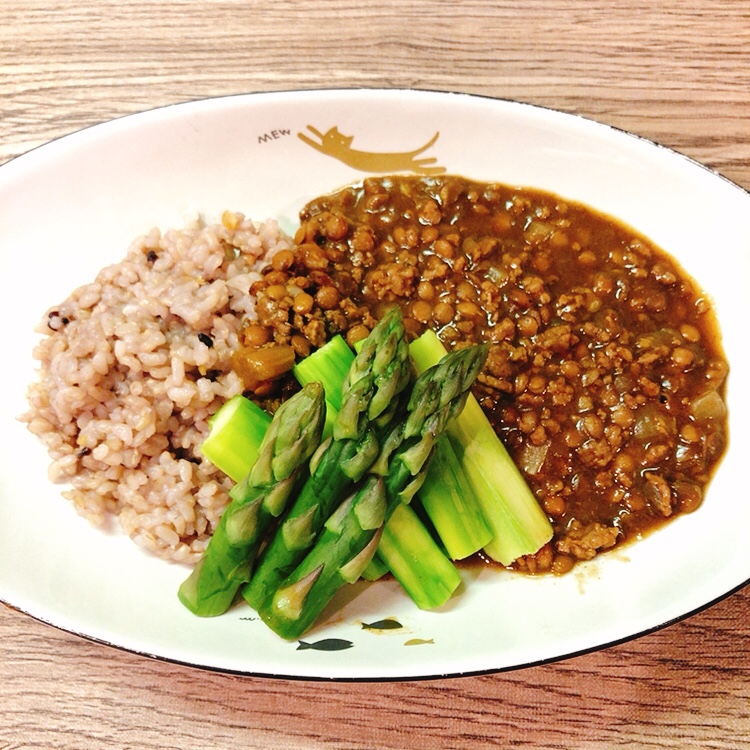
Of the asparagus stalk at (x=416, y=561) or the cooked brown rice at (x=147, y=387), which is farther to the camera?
the cooked brown rice at (x=147, y=387)

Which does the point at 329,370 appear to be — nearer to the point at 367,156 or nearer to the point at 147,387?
the point at 147,387

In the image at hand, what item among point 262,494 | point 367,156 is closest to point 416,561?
point 262,494

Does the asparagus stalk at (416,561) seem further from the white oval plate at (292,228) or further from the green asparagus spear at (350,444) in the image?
the green asparagus spear at (350,444)

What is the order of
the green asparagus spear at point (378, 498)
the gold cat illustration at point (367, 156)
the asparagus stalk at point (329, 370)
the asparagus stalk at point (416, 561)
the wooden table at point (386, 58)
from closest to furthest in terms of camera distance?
the green asparagus spear at point (378, 498), the asparagus stalk at point (416, 561), the asparagus stalk at point (329, 370), the gold cat illustration at point (367, 156), the wooden table at point (386, 58)

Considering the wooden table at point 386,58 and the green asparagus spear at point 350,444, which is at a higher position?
the wooden table at point 386,58

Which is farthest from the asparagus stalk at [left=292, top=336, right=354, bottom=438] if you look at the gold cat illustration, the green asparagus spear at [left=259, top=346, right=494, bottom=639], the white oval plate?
the gold cat illustration

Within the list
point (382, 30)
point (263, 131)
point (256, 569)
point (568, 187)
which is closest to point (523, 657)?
point (256, 569)

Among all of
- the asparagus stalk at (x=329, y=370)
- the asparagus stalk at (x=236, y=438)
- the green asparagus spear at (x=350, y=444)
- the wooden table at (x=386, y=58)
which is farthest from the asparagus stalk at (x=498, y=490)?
the wooden table at (x=386, y=58)
